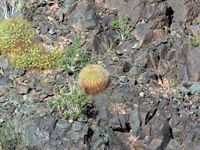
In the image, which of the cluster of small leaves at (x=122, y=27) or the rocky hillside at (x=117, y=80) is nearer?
the rocky hillside at (x=117, y=80)

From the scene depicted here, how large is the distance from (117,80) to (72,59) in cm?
133

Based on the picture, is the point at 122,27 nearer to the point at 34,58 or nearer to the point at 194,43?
the point at 194,43

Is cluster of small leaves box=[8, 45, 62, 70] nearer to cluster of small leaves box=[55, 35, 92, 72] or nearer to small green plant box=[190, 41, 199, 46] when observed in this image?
cluster of small leaves box=[55, 35, 92, 72]

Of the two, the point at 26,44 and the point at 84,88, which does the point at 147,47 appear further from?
the point at 26,44

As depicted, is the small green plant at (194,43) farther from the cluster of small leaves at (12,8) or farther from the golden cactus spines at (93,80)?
the cluster of small leaves at (12,8)

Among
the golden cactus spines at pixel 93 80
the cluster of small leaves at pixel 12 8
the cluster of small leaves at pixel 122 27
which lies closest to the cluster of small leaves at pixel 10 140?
the golden cactus spines at pixel 93 80

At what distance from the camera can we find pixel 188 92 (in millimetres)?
5977

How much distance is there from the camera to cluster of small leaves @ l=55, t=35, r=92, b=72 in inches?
259

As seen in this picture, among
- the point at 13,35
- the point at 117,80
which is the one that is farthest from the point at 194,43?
the point at 13,35

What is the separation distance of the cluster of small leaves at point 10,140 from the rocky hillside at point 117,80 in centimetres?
2

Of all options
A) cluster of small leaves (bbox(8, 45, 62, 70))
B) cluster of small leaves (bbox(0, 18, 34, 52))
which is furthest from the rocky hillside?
cluster of small leaves (bbox(0, 18, 34, 52))

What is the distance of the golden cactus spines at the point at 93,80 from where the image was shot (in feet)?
19.2

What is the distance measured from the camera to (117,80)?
632 centimetres

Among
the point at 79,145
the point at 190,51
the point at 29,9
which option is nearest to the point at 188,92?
the point at 190,51
